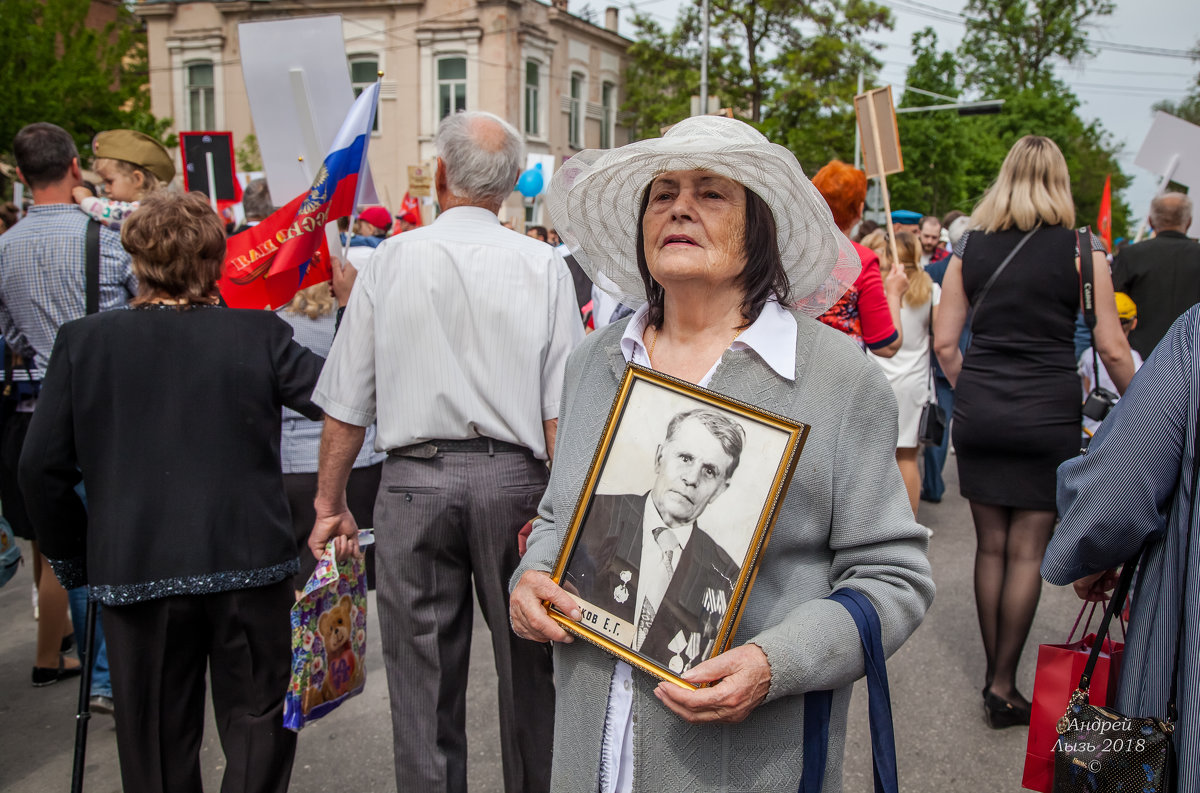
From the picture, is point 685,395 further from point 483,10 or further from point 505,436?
point 483,10

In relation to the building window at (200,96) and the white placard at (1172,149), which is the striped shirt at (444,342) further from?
Result: the building window at (200,96)

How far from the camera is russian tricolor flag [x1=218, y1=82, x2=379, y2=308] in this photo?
11.4ft

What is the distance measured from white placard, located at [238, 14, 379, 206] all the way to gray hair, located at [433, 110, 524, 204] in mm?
964

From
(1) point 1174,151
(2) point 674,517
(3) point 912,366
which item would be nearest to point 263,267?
(2) point 674,517

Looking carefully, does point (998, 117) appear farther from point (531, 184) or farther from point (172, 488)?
point (172, 488)

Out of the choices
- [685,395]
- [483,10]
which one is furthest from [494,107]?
[685,395]

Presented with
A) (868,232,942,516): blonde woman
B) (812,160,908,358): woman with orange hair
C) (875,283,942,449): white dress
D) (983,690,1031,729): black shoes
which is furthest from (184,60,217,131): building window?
(983,690,1031,729): black shoes

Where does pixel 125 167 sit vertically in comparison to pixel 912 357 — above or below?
above

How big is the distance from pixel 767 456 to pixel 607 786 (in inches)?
29.1

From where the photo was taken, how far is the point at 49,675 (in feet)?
13.5

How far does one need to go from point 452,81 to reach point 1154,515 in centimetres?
2772

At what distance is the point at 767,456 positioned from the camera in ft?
4.75

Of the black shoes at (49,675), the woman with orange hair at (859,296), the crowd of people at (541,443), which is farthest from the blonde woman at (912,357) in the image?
the black shoes at (49,675)

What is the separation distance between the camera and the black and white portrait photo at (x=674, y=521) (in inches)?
57.5
